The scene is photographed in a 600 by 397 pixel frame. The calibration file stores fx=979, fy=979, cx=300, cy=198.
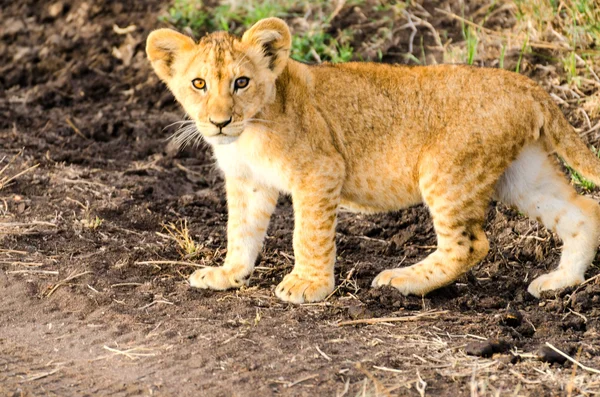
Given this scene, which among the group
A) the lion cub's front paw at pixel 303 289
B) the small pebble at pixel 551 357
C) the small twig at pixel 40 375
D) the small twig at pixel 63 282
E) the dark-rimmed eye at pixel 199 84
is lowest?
the small twig at pixel 63 282

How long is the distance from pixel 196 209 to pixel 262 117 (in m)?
2.04

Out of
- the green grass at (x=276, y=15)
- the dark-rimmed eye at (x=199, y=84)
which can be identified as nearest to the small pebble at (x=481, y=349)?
the dark-rimmed eye at (x=199, y=84)

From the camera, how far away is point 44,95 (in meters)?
9.79

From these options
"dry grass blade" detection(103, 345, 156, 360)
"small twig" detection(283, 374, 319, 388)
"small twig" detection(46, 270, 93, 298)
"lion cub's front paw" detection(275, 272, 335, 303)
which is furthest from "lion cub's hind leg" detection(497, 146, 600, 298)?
"small twig" detection(46, 270, 93, 298)

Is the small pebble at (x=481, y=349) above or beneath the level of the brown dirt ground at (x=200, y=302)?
above

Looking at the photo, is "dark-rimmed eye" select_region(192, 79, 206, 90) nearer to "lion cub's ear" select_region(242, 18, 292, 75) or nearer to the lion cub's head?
the lion cub's head

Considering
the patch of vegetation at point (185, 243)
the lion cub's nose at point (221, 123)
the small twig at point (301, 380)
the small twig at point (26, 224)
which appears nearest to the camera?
the small twig at point (301, 380)

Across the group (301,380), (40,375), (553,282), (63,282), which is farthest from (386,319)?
(63,282)

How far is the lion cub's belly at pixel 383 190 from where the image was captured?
6.12 m

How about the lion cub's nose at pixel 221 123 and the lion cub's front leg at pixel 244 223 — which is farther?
the lion cub's front leg at pixel 244 223

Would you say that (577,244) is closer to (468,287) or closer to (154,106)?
(468,287)

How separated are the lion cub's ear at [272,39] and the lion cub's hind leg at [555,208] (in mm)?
1573

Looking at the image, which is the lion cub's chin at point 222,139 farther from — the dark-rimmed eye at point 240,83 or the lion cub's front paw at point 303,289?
the lion cub's front paw at point 303,289

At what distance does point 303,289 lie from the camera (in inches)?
228
